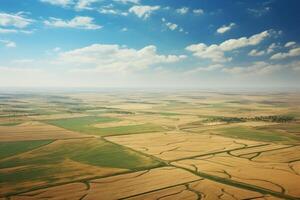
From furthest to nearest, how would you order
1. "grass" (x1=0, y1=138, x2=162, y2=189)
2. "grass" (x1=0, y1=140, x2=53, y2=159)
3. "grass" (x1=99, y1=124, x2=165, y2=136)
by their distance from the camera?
"grass" (x1=99, y1=124, x2=165, y2=136) → "grass" (x1=0, y1=140, x2=53, y2=159) → "grass" (x1=0, y1=138, x2=162, y2=189)

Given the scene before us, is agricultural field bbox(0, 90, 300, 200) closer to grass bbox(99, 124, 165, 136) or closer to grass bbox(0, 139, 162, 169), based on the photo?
grass bbox(0, 139, 162, 169)

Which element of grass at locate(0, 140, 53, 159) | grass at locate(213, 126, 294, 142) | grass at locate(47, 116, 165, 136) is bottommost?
grass at locate(0, 140, 53, 159)

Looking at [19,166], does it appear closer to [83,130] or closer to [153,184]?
[153,184]

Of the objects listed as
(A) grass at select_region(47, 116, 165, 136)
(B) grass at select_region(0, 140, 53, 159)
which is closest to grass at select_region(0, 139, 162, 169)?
(B) grass at select_region(0, 140, 53, 159)

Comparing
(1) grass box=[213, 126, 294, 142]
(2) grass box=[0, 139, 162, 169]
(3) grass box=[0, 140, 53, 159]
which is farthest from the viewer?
(1) grass box=[213, 126, 294, 142]

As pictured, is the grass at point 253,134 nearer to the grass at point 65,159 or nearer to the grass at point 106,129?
the grass at point 106,129

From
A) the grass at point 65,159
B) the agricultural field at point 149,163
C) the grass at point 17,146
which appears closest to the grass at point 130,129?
the agricultural field at point 149,163

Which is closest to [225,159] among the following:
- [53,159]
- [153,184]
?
[153,184]
